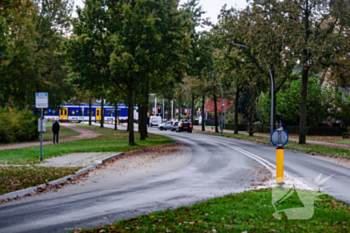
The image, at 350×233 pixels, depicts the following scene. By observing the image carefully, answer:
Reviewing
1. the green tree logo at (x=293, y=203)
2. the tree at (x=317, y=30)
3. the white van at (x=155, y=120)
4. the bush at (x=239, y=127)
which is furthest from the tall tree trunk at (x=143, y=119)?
the white van at (x=155, y=120)

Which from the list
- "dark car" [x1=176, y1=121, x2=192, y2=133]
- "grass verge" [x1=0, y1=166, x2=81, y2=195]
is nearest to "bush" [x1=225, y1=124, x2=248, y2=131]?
"dark car" [x1=176, y1=121, x2=192, y2=133]

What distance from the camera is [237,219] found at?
5.85m

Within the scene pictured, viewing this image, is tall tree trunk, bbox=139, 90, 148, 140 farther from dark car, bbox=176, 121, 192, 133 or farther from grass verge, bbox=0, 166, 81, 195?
dark car, bbox=176, 121, 192, 133

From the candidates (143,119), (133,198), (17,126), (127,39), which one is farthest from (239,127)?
(133,198)

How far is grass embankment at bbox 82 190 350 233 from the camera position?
17.6ft

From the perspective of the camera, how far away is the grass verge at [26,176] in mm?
9359

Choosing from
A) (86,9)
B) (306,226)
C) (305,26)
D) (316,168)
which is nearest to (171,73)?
(86,9)

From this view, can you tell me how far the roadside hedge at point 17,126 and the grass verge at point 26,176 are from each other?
1466cm

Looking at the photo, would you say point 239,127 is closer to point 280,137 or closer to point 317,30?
point 317,30

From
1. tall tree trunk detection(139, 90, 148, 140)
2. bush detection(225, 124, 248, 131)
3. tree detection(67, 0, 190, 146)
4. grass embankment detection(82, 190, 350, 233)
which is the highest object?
tree detection(67, 0, 190, 146)

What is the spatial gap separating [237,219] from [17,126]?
25010 mm

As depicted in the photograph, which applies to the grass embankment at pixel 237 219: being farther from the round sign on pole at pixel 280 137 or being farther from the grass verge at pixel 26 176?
the grass verge at pixel 26 176

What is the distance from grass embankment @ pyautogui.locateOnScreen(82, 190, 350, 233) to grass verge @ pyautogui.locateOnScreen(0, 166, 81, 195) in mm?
4519

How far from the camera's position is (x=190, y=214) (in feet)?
20.5
